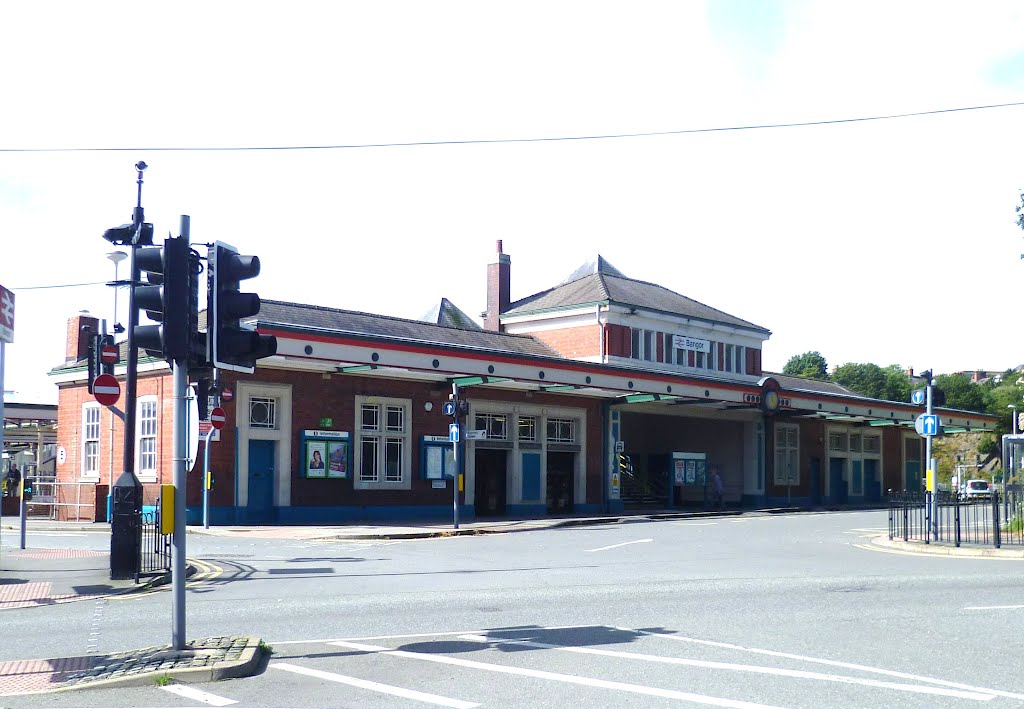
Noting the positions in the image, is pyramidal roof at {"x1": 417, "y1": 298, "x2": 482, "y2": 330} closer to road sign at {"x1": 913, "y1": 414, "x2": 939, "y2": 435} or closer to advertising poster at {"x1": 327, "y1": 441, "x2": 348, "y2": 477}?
advertising poster at {"x1": 327, "y1": 441, "x2": 348, "y2": 477}

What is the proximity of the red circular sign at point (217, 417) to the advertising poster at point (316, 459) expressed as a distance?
11.8 ft

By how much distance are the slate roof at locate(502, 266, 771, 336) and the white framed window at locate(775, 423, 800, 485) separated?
5070 mm

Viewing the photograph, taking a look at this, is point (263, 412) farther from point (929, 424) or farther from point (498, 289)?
point (498, 289)

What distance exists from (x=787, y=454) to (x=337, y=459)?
27.6m

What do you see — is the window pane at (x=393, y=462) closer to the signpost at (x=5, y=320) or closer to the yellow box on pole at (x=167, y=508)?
the signpost at (x=5, y=320)

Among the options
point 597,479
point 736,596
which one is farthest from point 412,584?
point 597,479

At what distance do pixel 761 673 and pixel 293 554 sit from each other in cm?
1430

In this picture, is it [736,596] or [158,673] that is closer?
[158,673]

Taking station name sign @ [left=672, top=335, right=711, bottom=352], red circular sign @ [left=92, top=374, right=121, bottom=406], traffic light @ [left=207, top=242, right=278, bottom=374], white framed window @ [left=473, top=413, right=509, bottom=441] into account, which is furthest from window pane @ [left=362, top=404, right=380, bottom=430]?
traffic light @ [left=207, top=242, right=278, bottom=374]

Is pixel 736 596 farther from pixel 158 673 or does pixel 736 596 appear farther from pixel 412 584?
pixel 158 673

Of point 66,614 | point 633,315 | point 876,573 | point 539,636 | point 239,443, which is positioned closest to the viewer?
point 539,636

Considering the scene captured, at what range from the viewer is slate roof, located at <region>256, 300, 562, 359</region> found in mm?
32094

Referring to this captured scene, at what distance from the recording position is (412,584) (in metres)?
15.8

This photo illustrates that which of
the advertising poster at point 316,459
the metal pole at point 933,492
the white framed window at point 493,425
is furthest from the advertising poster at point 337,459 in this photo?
the metal pole at point 933,492
